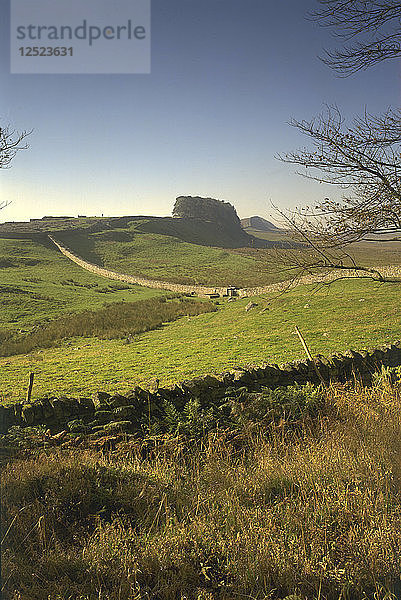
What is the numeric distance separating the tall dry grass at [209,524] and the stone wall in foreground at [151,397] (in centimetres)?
148

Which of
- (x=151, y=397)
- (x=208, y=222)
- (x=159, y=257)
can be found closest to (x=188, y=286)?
(x=159, y=257)

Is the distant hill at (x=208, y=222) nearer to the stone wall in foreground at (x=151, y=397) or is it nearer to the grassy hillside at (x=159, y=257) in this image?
the grassy hillside at (x=159, y=257)

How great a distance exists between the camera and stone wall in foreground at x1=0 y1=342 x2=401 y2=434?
6.61 m

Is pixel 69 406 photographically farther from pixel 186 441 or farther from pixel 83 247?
pixel 83 247

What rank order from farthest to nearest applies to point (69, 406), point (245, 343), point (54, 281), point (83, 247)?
1. point (83, 247)
2. point (54, 281)
3. point (245, 343)
4. point (69, 406)

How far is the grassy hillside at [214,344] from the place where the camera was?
1332 centimetres

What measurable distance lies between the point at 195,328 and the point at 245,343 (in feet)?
19.5

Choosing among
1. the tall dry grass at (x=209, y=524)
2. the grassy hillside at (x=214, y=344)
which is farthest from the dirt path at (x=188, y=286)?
the tall dry grass at (x=209, y=524)

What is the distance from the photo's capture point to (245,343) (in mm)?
17719

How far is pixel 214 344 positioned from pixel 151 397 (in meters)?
11.2

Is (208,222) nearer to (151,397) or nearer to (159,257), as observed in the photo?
(159,257)

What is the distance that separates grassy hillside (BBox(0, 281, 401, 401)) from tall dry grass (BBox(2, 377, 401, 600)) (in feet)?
24.0

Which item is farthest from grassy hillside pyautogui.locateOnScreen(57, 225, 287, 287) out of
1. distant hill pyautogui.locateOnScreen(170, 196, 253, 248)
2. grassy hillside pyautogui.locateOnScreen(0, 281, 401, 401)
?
grassy hillside pyautogui.locateOnScreen(0, 281, 401, 401)

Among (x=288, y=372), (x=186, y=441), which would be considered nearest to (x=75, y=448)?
(x=186, y=441)
